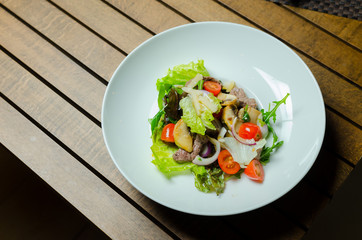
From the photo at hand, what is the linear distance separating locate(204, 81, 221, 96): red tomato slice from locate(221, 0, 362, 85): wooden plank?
0.46 m

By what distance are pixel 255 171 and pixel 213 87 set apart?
0.36m

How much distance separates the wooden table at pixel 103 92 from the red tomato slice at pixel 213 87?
17.2 inches

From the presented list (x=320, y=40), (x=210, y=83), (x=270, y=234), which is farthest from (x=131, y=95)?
(x=320, y=40)

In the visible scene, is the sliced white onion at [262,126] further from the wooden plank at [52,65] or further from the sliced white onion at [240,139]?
the wooden plank at [52,65]

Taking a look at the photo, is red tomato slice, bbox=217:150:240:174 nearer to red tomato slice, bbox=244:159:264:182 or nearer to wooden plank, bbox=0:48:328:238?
red tomato slice, bbox=244:159:264:182

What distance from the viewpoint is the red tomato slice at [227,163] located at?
3.89ft

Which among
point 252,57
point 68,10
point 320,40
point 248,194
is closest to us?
point 248,194

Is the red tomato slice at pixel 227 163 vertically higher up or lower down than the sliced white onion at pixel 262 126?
lower down

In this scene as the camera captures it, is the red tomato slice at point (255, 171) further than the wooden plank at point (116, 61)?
No

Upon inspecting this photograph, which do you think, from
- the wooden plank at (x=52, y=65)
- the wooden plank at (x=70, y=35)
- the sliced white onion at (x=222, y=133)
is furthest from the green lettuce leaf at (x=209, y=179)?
the wooden plank at (x=70, y=35)

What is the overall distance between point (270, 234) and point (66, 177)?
78 cm

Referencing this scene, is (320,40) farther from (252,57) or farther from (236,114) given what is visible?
(236,114)

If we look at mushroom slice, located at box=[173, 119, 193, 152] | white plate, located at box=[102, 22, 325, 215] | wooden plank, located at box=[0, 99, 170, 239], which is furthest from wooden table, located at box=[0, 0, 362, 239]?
mushroom slice, located at box=[173, 119, 193, 152]

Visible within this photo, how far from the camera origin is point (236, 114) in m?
1.29
